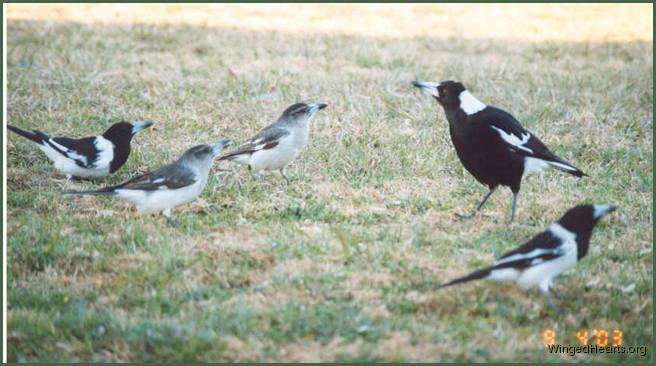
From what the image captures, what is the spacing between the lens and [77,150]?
5336 mm

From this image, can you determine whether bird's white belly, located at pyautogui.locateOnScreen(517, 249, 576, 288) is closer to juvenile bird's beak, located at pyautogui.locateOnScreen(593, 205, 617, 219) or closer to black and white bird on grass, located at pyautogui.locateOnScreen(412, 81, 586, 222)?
juvenile bird's beak, located at pyautogui.locateOnScreen(593, 205, 617, 219)

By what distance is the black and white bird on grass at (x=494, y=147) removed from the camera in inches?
190

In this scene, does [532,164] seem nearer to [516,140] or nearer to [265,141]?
[516,140]

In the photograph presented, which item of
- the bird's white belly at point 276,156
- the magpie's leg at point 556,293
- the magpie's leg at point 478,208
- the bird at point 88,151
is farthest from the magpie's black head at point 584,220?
the bird at point 88,151

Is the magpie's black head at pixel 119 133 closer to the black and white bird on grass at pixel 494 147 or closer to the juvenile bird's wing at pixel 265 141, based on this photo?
the juvenile bird's wing at pixel 265 141

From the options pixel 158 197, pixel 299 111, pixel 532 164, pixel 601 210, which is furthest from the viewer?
pixel 299 111

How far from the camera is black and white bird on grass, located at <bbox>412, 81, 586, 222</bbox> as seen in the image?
190 inches

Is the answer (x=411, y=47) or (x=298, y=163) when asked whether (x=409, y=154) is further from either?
(x=411, y=47)

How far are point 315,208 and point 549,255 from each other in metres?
2.00

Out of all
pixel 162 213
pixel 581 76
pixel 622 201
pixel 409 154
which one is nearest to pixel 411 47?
pixel 581 76

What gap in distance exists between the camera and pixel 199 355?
3109 millimetres

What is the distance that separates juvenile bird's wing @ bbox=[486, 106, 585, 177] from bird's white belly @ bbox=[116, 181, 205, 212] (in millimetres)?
2354

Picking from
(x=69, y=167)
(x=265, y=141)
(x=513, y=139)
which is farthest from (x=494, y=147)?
(x=69, y=167)

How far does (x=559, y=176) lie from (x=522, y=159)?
1.22 metres
